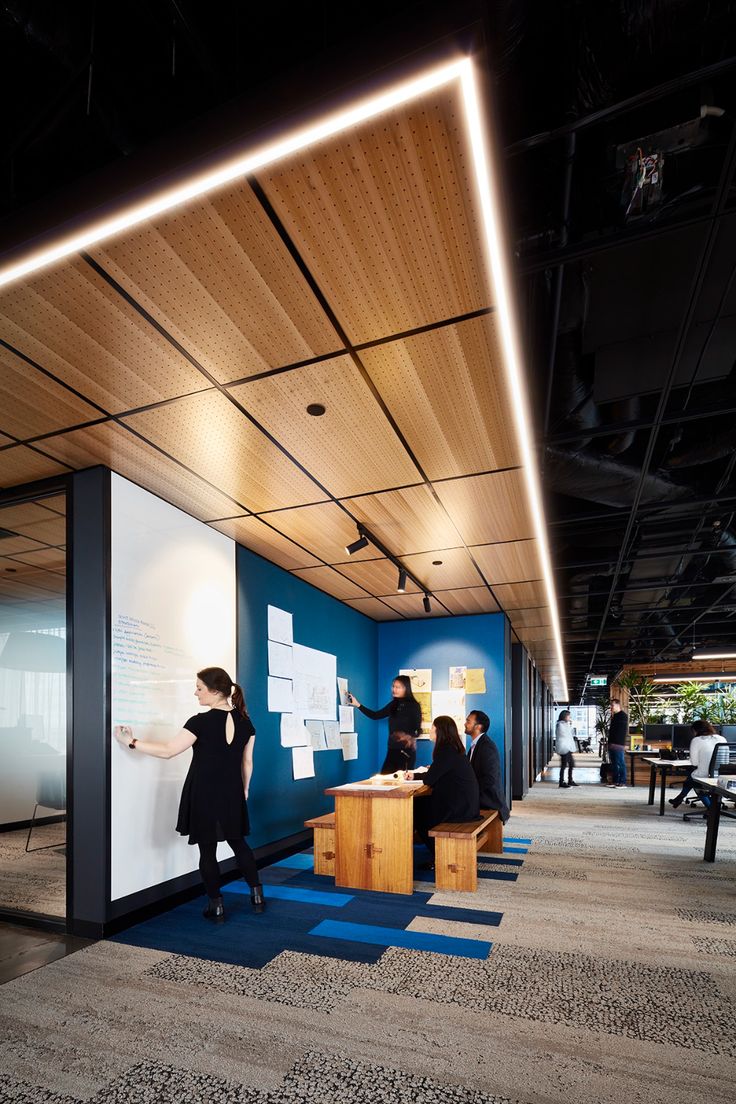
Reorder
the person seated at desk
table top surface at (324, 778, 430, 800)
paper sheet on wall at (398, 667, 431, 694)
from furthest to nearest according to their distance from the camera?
the person seated at desk, paper sheet on wall at (398, 667, 431, 694), table top surface at (324, 778, 430, 800)

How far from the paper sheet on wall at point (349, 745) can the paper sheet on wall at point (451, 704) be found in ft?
3.63

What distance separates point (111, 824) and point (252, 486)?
2308mm

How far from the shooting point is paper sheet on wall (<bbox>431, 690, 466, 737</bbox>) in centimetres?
851

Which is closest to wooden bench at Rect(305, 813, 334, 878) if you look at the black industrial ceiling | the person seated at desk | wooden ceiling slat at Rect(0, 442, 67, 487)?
wooden ceiling slat at Rect(0, 442, 67, 487)

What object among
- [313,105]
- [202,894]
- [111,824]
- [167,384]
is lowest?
[202,894]

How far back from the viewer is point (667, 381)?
12.4 ft

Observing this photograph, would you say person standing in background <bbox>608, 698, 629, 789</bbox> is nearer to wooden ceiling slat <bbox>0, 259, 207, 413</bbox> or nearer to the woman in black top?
the woman in black top

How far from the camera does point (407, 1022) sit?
282cm

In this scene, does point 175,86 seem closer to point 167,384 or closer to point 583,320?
point 167,384

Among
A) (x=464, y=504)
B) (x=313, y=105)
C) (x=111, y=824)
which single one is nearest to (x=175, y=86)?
(x=313, y=105)

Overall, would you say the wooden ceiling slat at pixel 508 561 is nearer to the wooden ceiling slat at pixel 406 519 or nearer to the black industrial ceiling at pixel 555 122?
the wooden ceiling slat at pixel 406 519

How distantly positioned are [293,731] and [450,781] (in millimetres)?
1900

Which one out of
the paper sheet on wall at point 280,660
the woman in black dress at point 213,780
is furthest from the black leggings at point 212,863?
the paper sheet on wall at point 280,660

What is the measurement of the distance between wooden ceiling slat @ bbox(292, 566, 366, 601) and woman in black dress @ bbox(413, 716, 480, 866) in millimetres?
2070
